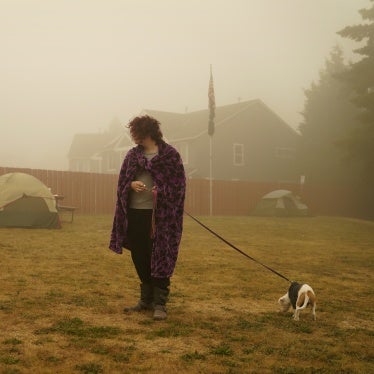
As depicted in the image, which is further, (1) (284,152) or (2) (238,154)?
(1) (284,152)

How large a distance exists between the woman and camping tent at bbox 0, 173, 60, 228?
9.80 meters

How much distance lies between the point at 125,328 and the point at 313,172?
30996 millimetres

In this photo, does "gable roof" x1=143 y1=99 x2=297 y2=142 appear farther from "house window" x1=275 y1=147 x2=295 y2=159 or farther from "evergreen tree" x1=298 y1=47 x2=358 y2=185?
"evergreen tree" x1=298 y1=47 x2=358 y2=185

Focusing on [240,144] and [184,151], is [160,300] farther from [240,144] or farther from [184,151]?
[240,144]

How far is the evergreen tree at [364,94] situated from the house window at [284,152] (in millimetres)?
12078

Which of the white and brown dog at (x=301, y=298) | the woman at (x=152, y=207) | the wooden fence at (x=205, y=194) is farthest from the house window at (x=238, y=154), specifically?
the woman at (x=152, y=207)

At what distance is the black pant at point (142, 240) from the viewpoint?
4.88 m

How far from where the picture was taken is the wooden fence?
21.2 metres

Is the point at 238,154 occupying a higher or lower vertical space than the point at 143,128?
higher

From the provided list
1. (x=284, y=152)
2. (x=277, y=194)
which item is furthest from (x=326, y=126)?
(x=277, y=194)

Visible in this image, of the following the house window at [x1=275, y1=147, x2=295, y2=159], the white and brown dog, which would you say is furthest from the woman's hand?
the house window at [x1=275, y1=147, x2=295, y2=159]

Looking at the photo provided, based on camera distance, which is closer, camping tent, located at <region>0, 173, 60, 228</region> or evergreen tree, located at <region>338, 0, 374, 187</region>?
camping tent, located at <region>0, 173, 60, 228</region>

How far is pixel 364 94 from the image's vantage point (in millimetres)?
22125

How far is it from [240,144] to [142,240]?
30763 mm
